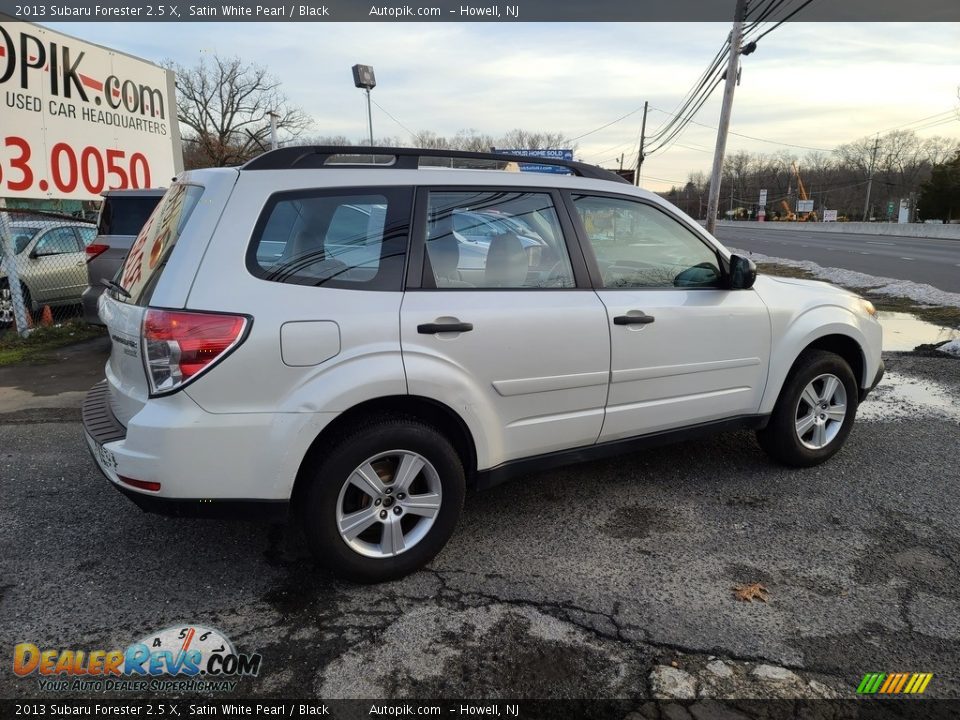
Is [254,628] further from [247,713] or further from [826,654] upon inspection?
[826,654]

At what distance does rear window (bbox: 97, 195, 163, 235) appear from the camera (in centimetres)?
770

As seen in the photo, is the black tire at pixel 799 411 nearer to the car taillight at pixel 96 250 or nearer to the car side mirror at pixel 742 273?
the car side mirror at pixel 742 273

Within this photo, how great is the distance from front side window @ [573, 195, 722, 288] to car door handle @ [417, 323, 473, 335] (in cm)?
97

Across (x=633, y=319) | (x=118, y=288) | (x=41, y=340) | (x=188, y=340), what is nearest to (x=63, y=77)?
(x=41, y=340)

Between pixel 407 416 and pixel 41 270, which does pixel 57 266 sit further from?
pixel 407 416

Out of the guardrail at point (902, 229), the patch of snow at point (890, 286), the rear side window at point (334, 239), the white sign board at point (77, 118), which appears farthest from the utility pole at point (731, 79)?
the guardrail at point (902, 229)

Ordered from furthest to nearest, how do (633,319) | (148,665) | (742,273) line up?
(742,273)
(633,319)
(148,665)

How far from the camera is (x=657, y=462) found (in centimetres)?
446

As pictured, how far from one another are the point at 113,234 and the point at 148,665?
6585mm

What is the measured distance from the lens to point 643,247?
148 inches

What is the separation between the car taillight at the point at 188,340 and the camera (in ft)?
8.31

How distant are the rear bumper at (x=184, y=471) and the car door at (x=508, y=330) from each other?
0.78 metres

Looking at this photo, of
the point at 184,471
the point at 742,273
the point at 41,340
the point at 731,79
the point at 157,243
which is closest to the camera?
the point at 184,471

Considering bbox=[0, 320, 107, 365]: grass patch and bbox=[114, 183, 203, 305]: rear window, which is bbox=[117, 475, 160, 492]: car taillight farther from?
bbox=[0, 320, 107, 365]: grass patch
